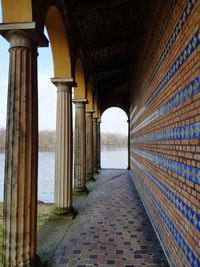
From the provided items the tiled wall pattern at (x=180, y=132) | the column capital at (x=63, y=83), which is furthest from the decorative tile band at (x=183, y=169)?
the column capital at (x=63, y=83)

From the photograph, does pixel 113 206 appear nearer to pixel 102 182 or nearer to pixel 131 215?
pixel 131 215

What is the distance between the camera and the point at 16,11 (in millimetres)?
3400

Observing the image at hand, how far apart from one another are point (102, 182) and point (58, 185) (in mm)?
5443

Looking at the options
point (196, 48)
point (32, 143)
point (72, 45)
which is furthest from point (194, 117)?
point (72, 45)

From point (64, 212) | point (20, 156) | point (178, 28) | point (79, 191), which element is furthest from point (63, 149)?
point (178, 28)

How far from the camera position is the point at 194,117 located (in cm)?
252

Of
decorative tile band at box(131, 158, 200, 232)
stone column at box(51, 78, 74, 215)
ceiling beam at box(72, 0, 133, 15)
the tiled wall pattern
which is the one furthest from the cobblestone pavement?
ceiling beam at box(72, 0, 133, 15)

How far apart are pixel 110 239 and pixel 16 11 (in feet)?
12.2

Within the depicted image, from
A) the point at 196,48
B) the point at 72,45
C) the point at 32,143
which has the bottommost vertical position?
the point at 32,143

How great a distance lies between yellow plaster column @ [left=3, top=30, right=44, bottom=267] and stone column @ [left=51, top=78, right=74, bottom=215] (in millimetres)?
2500

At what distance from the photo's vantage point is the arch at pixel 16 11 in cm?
338

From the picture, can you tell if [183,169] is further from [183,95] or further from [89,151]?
[89,151]

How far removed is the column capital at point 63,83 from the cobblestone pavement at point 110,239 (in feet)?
9.29

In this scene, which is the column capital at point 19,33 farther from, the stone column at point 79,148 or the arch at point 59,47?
the stone column at point 79,148
